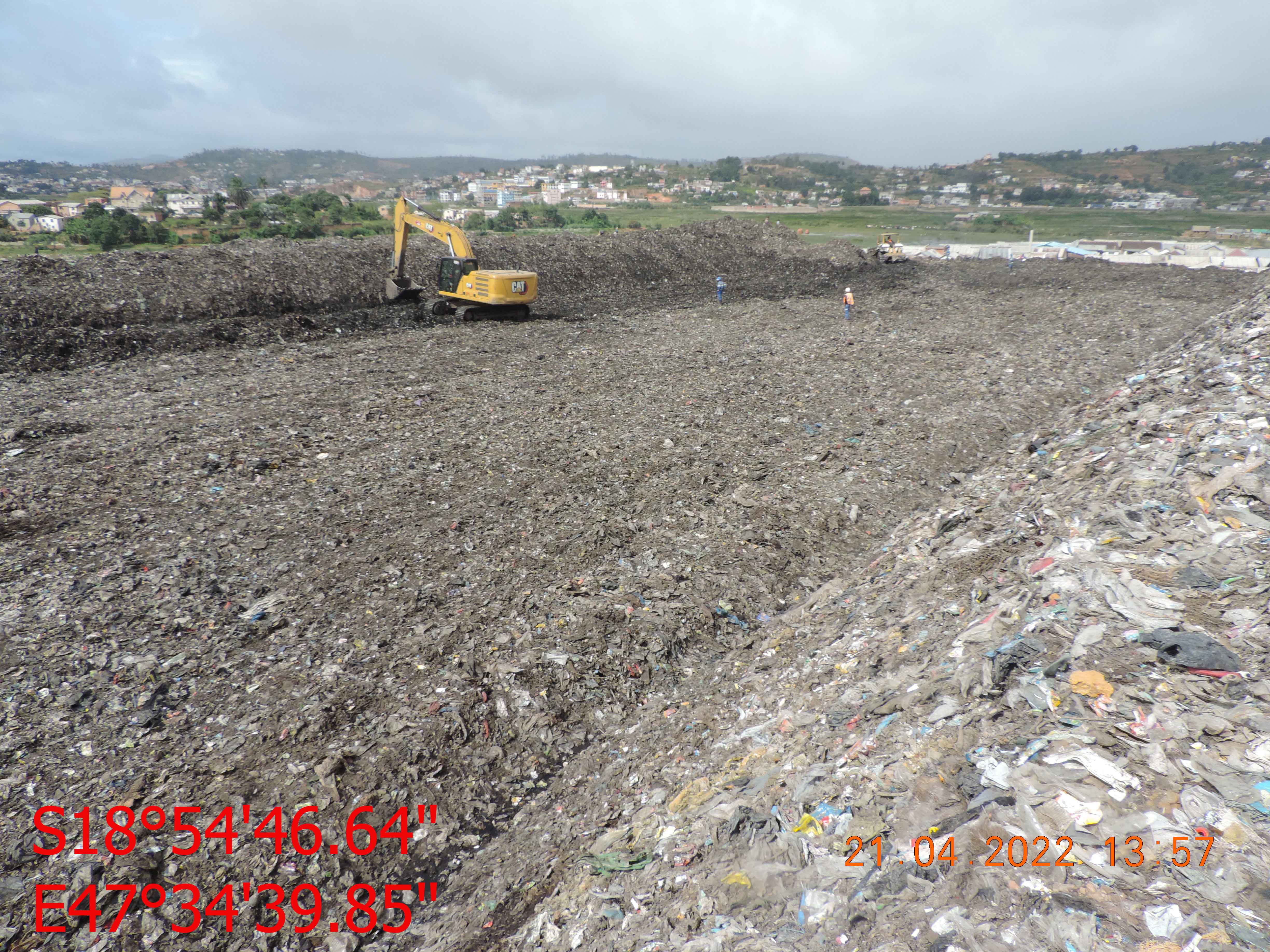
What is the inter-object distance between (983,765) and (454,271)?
15455 millimetres

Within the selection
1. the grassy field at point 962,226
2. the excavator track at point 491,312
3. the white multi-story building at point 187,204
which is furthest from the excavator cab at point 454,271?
the grassy field at point 962,226

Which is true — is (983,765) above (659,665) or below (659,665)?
above

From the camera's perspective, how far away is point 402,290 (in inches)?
644

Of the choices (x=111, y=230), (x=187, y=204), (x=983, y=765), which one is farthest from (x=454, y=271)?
(x=187, y=204)

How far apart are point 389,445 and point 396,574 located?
3.30 metres

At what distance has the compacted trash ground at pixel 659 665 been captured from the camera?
2.51m

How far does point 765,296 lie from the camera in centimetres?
2055

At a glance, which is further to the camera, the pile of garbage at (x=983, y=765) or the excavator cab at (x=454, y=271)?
the excavator cab at (x=454, y=271)

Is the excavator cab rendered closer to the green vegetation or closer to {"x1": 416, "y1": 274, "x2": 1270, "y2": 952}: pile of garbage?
{"x1": 416, "y1": 274, "x2": 1270, "y2": 952}: pile of garbage

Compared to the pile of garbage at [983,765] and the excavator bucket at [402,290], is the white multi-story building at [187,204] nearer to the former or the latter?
the excavator bucket at [402,290]

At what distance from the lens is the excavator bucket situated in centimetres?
1638

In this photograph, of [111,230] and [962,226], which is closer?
[111,230]

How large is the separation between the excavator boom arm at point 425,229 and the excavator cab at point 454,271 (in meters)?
0.20

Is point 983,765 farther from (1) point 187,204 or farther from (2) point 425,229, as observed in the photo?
(1) point 187,204
